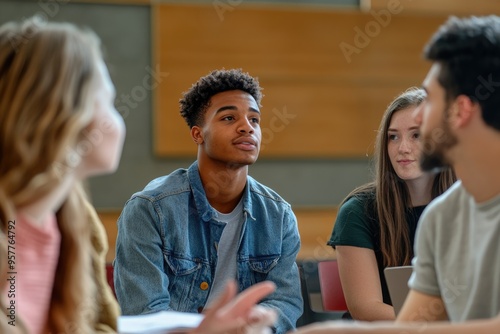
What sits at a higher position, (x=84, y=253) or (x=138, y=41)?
(x=138, y=41)

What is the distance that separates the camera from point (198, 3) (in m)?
5.59

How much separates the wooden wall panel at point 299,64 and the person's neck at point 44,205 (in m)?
4.08

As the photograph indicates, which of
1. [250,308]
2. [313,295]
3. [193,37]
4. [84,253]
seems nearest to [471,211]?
[250,308]

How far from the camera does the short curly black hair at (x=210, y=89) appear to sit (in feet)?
9.77

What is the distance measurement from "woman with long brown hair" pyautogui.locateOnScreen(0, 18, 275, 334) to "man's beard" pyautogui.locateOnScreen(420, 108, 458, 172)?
47 cm

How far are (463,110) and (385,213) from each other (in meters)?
1.18

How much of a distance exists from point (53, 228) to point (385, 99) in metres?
4.63

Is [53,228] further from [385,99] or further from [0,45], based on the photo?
[385,99]

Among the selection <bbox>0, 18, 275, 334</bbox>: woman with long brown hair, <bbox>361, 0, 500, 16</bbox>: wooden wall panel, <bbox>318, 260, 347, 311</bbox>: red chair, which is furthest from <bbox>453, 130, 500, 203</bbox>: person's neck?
<bbox>361, 0, 500, 16</bbox>: wooden wall panel

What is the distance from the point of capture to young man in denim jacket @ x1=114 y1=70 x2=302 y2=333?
2596 millimetres

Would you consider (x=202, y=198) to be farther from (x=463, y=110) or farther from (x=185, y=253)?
(x=463, y=110)

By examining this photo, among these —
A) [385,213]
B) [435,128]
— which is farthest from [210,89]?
[435,128]

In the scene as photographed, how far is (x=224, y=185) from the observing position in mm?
2812

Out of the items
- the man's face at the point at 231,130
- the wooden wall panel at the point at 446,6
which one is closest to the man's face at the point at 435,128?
the man's face at the point at 231,130
